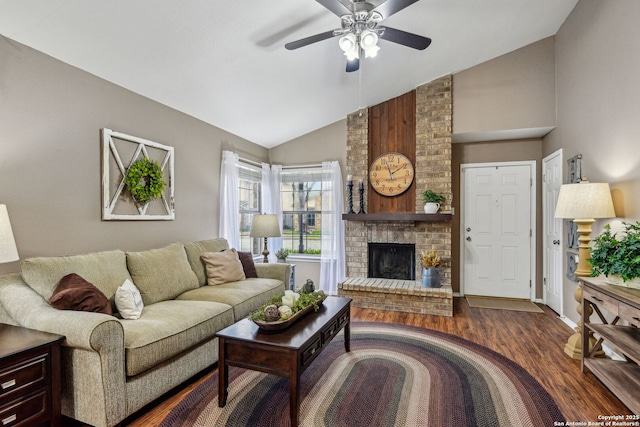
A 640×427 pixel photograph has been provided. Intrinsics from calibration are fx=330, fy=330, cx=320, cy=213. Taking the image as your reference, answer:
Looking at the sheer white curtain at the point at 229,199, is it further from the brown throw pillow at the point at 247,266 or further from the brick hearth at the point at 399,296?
the brick hearth at the point at 399,296

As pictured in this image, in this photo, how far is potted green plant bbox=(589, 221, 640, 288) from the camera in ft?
6.88

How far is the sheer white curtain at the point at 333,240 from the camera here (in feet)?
16.4

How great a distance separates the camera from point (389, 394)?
2232 mm

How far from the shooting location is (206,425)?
6.27 feet

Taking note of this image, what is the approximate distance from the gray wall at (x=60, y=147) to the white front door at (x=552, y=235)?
4.60 m

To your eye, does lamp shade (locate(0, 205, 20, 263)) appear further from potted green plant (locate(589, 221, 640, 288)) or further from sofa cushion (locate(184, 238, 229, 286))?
potted green plant (locate(589, 221, 640, 288))

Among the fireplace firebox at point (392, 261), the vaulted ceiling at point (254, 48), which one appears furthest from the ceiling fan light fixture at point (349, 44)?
the fireplace firebox at point (392, 261)

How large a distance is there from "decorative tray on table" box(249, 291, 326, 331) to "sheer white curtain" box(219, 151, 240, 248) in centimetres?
211

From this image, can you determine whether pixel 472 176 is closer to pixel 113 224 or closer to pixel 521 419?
pixel 521 419

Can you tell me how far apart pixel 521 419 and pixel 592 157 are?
2.57 m

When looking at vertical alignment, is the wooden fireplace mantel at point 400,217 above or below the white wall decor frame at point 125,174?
below

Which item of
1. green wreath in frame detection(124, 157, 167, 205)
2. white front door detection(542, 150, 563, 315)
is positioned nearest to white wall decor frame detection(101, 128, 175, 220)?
green wreath in frame detection(124, 157, 167, 205)

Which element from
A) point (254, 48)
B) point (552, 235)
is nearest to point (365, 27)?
point (254, 48)

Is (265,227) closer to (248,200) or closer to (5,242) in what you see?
(248,200)
